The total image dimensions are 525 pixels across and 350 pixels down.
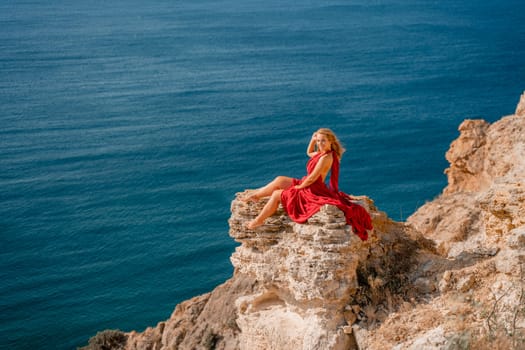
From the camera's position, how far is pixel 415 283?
31.4ft

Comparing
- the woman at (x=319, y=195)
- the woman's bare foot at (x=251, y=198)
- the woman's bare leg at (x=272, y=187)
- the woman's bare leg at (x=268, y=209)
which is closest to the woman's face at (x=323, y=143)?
the woman at (x=319, y=195)

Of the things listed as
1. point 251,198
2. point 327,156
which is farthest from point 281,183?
point 327,156

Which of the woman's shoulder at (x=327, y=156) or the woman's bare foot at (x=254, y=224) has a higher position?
the woman's shoulder at (x=327, y=156)

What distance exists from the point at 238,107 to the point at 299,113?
193 inches

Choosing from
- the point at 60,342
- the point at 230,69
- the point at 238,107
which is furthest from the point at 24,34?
the point at 60,342

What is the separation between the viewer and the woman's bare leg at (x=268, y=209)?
32.4 feet

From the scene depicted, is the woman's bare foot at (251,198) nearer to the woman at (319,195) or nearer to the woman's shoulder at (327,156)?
the woman at (319,195)

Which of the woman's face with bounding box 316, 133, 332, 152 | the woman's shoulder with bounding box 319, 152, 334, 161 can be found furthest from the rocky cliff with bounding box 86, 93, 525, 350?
the woman's face with bounding box 316, 133, 332, 152

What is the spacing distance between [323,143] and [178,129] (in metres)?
38.1

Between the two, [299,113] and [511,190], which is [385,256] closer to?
[511,190]

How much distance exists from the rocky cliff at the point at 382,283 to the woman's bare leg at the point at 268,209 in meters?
0.15

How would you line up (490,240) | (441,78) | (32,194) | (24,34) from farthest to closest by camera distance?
(24,34), (441,78), (32,194), (490,240)

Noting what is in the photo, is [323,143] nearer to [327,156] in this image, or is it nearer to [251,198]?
[327,156]

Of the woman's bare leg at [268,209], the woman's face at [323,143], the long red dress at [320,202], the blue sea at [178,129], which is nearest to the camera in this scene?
the long red dress at [320,202]
